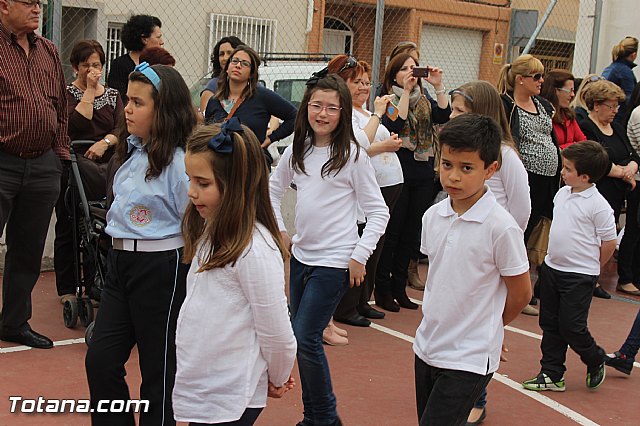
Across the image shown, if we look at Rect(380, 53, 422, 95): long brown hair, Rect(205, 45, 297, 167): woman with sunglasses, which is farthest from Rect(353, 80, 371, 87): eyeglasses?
Rect(380, 53, 422, 95): long brown hair

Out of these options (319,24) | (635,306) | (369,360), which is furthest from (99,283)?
(319,24)

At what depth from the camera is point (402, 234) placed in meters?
7.65

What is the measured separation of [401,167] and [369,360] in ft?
6.14

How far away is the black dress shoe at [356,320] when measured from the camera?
6906mm

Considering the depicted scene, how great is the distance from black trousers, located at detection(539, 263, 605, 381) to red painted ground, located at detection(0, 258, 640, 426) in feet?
0.77

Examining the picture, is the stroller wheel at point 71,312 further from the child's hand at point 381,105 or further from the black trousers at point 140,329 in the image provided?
the child's hand at point 381,105

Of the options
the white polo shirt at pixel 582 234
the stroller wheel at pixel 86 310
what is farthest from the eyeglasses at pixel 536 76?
the stroller wheel at pixel 86 310

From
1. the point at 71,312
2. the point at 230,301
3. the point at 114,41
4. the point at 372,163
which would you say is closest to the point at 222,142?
the point at 230,301

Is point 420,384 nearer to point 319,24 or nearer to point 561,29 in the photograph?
point 319,24

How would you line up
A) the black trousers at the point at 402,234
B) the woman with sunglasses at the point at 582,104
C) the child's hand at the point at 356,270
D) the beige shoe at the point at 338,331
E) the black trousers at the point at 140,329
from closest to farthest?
1. the black trousers at the point at 140,329
2. the child's hand at the point at 356,270
3. the beige shoe at the point at 338,331
4. the black trousers at the point at 402,234
5. the woman with sunglasses at the point at 582,104

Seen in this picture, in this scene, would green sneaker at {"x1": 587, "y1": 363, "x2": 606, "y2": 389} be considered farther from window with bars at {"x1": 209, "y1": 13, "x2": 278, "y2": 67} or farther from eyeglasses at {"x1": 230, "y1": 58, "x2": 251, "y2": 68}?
window with bars at {"x1": 209, "y1": 13, "x2": 278, "y2": 67}

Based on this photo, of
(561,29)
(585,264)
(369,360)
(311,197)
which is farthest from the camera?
(561,29)

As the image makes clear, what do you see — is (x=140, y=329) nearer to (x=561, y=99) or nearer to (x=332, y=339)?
(x=332, y=339)

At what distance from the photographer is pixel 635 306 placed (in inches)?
331
